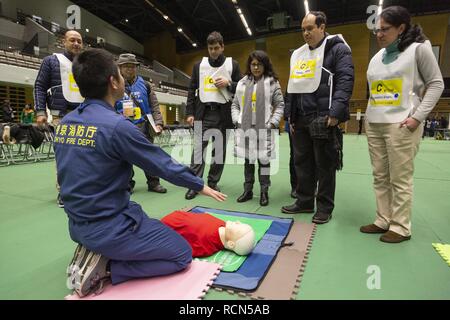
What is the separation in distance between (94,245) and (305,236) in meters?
1.57

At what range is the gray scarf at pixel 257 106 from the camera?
10.6 feet

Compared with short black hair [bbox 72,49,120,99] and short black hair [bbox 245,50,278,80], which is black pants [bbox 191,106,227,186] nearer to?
short black hair [bbox 245,50,278,80]

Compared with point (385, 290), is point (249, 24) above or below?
above

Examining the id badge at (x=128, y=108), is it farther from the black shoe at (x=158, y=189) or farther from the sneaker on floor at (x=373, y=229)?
the sneaker on floor at (x=373, y=229)

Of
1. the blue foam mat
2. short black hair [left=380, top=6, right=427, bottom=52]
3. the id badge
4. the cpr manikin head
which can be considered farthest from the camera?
the id badge

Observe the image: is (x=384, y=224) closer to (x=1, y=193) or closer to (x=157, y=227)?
(x=157, y=227)

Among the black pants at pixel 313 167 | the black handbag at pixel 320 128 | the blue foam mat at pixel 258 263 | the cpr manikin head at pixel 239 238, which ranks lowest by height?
the blue foam mat at pixel 258 263

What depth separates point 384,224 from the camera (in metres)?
2.42

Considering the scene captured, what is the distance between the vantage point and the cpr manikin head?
192 centimetres

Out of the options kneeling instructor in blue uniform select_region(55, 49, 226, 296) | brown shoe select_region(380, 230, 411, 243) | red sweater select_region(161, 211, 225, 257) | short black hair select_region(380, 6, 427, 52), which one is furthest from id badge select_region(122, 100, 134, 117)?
brown shoe select_region(380, 230, 411, 243)

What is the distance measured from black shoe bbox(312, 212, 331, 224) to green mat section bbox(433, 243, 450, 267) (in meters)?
0.82

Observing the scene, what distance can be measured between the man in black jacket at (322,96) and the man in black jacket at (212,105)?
1.03m

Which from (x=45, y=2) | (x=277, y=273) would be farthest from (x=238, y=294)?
(x=45, y=2)

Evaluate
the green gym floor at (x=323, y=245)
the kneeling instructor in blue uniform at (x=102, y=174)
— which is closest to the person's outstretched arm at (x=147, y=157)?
the kneeling instructor in blue uniform at (x=102, y=174)
